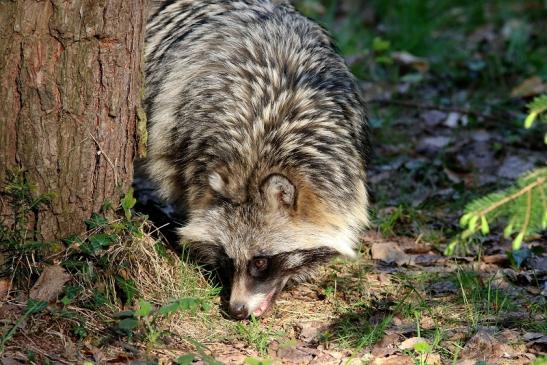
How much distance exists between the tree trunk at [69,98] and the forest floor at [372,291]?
0.21 metres

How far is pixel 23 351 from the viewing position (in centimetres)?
420

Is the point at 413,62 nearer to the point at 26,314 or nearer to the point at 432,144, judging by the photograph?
the point at 432,144

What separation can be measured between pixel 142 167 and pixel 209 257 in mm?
962

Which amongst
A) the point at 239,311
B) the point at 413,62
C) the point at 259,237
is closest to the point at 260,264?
the point at 259,237

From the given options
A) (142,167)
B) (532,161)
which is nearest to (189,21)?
(142,167)

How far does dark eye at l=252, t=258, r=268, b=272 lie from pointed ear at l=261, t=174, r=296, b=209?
351 mm

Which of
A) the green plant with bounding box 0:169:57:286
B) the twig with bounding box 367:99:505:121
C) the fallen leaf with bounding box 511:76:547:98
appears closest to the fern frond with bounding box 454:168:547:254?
the green plant with bounding box 0:169:57:286

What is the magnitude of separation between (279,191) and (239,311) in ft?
2.46

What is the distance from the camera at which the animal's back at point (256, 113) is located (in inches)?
204

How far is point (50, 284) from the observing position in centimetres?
457

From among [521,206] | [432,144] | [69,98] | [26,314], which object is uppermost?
[521,206]

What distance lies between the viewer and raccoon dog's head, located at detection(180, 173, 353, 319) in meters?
5.06

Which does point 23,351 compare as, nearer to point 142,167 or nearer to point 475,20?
point 142,167

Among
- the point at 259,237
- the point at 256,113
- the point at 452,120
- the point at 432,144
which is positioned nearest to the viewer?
the point at 259,237
